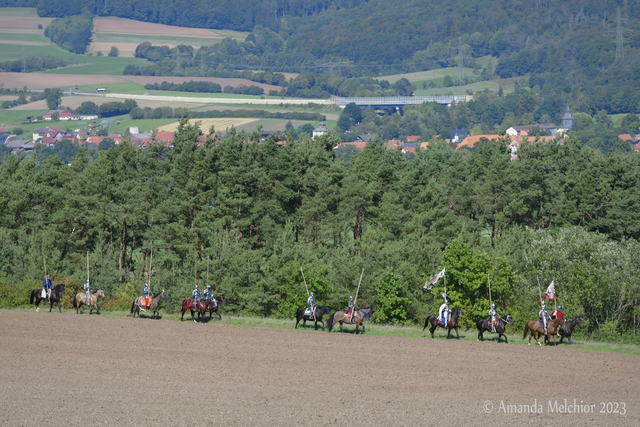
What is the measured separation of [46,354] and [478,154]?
5613cm

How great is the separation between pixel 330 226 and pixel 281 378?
A: 3585cm

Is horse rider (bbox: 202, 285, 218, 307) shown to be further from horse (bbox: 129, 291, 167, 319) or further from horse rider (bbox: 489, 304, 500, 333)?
horse rider (bbox: 489, 304, 500, 333)

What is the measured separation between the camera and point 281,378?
25203 mm

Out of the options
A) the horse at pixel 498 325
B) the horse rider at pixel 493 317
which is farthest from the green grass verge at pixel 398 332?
the horse rider at pixel 493 317

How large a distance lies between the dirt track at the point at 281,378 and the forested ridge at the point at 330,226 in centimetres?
1405

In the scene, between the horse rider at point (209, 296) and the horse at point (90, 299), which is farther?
the horse at point (90, 299)

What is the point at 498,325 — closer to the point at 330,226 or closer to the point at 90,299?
the point at 90,299

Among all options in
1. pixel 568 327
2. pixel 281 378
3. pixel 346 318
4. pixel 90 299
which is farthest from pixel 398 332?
pixel 90 299

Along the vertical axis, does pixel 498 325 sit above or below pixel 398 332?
above

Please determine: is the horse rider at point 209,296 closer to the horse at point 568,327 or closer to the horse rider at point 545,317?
the horse rider at point 545,317

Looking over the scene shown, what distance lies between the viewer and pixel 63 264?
59406 millimetres

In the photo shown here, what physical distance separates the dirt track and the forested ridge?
46.1 feet

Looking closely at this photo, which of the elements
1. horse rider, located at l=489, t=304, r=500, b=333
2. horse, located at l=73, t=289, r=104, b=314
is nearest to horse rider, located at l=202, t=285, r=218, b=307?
horse, located at l=73, t=289, r=104, b=314

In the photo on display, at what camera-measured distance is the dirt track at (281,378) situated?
2109cm
